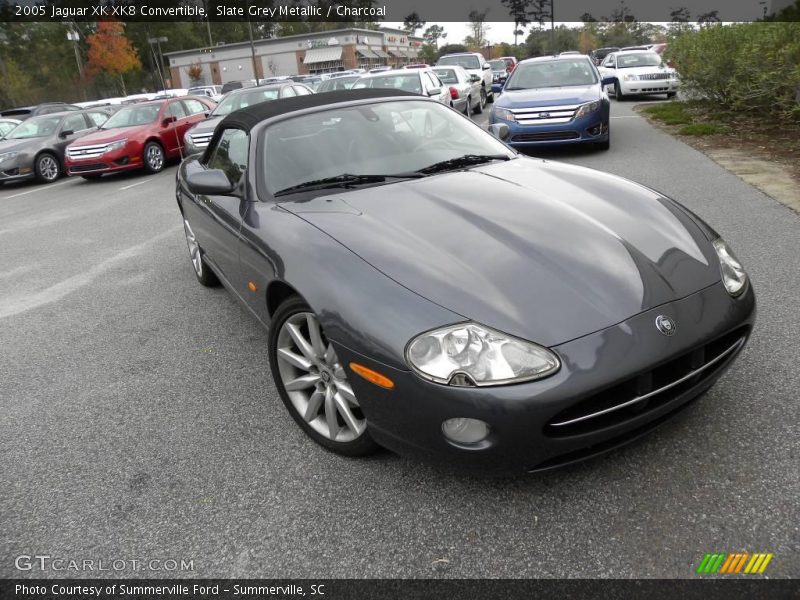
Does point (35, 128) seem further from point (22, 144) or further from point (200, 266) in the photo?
point (200, 266)

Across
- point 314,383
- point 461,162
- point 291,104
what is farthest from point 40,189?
point 314,383


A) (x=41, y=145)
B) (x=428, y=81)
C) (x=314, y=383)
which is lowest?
(x=314, y=383)

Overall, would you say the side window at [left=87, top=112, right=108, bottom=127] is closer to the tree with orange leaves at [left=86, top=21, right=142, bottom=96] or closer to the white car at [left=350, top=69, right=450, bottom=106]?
the white car at [left=350, top=69, right=450, bottom=106]

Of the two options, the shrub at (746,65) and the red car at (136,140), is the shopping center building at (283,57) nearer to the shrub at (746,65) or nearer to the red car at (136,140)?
the red car at (136,140)

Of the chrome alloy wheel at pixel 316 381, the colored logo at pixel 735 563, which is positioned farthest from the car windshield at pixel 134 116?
the colored logo at pixel 735 563

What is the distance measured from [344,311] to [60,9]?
76.8 m

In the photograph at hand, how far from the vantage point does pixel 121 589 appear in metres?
2.10

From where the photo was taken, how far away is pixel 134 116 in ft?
43.6

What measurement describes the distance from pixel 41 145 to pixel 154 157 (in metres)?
2.85

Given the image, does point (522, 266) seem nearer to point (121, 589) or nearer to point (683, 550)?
point (683, 550)

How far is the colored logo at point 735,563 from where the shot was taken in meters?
1.89

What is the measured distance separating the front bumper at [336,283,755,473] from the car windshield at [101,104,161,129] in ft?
42.1

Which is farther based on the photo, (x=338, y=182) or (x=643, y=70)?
(x=643, y=70)

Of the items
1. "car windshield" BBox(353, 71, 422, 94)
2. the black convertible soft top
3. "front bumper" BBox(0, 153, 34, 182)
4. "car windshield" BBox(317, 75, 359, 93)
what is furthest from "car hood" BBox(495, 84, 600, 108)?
"front bumper" BBox(0, 153, 34, 182)
